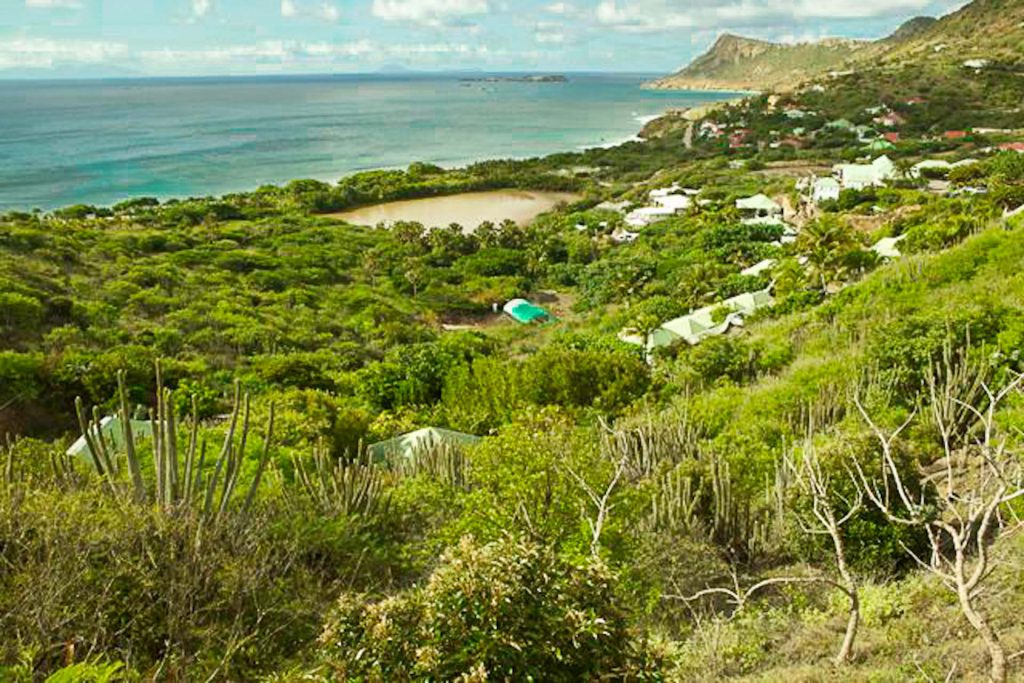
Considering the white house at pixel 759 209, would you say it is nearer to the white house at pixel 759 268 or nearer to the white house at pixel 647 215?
the white house at pixel 647 215

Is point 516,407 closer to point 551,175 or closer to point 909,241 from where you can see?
point 909,241

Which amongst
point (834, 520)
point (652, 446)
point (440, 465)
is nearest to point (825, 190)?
point (652, 446)

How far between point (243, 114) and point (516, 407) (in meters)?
153

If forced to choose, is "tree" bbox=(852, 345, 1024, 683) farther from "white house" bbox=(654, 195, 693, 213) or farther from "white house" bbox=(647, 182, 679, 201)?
"white house" bbox=(647, 182, 679, 201)

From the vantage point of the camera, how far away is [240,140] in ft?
345

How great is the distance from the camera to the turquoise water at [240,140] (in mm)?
71250

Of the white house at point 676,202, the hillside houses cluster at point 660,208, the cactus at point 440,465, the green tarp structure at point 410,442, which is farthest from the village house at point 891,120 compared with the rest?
the cactus at point 440,465

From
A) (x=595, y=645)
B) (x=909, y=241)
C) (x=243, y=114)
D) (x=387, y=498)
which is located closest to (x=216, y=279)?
(x=387, y=498)

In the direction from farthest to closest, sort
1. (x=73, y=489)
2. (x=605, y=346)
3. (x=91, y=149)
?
(x=91, y=149)
(x=605, y=346)
(x=73, y=489)

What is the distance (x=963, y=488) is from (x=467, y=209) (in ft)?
184

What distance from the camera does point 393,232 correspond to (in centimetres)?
4975

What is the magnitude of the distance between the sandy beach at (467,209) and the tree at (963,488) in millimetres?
46157

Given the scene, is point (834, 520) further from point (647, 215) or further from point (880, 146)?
point (880, 146)

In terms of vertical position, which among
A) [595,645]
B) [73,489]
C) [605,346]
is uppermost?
[595,645]
